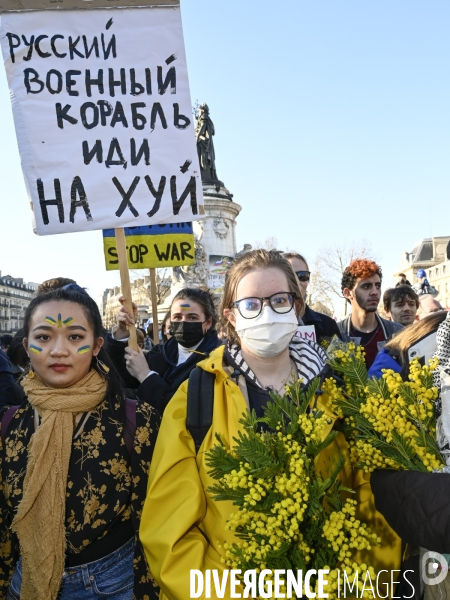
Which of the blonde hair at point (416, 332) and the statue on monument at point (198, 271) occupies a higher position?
the statue on monument at point (198, 271)

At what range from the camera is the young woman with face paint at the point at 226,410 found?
6.33ft

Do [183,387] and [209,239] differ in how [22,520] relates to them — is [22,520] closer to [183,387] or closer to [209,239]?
[183,387]

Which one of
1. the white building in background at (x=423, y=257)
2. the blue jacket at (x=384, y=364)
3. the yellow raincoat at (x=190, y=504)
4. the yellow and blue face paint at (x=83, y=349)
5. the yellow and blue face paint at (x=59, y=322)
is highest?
the white building in background at (x=423, y=257)

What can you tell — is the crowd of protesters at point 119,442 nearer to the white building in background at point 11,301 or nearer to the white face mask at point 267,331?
the white face mask at point 267,331

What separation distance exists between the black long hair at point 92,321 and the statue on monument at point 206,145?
27.5 meters

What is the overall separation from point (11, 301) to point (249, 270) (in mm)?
105121

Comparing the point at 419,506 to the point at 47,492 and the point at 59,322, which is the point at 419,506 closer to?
the point at 47,492

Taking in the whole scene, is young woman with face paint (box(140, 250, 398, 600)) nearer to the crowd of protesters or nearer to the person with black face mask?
the crowd of protesters

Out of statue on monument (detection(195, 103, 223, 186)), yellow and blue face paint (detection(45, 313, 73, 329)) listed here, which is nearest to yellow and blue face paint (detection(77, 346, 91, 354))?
yellow and blue face paint (detection(45, 313, 73, 329))

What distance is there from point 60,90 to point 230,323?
177cm

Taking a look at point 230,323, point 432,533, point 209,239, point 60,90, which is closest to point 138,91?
point 60,90

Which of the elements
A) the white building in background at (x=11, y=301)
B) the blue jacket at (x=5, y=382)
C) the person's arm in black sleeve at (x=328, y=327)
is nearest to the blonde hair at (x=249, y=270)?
the blue jacket at (x=5, y=382)

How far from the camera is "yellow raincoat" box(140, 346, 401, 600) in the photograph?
1.90 metres

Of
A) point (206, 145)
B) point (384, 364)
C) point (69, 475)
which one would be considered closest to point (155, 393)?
point (69, 475)
